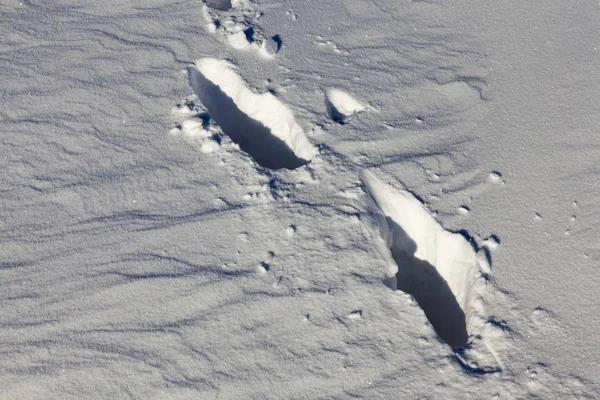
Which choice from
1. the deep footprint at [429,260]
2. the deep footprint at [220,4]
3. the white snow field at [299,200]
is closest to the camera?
the white snow field at [299,200]

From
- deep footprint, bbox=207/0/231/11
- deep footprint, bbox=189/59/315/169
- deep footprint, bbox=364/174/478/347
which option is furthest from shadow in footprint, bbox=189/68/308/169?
deep footprint, bbox=207/0/231/11

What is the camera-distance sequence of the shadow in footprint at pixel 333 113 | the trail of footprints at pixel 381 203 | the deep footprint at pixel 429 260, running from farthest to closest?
the shadow in footprint at pixel 333 113 < the deep footprint at pixel 429 260 < the trail of footprints at pixel 381 203

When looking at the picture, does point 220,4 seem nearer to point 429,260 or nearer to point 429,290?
point 429,260

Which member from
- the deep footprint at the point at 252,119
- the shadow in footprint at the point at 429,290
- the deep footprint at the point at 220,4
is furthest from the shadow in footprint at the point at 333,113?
the deep footprint at the point at 220,4

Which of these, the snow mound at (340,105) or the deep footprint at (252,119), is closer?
the deep footprint at (252,119)

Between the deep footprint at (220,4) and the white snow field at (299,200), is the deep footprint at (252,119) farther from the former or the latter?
the deep footprint at (220,4)

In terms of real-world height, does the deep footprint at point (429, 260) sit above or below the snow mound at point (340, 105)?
below

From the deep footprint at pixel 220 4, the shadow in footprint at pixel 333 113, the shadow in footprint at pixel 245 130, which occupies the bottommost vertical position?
the shadow in footprint at pixel 245 130
